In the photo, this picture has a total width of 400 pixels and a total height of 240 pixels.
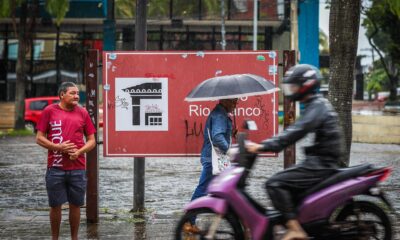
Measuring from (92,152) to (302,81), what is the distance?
12.8 ft

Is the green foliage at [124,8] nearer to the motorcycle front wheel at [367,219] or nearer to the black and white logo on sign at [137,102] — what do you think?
the black and white logo on sign at [137,102]

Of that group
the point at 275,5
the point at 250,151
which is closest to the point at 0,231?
the point at 250,151

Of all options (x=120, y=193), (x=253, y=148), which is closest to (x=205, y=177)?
(x=253, y=148)

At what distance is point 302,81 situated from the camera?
6.95 m

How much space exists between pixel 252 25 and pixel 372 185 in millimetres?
38361

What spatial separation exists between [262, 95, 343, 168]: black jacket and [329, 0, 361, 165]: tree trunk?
4036mm

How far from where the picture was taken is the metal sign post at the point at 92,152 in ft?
33.2

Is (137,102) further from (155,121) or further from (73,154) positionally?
(73,154)

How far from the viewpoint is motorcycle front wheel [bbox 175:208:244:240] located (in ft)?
22.9

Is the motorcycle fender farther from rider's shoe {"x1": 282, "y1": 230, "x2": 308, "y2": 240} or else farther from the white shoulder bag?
the white shoulder bag

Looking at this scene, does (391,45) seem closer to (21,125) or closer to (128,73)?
(21,125)

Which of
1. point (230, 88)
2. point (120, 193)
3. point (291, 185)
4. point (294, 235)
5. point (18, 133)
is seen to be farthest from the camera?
point (18, 133)

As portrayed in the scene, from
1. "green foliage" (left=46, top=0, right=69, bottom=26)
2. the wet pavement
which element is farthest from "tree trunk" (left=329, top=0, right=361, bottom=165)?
Result: "green foliage" (left=46, top=0, right=69, bottom=26)

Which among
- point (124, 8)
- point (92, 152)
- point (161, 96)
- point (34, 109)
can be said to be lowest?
point (34, 109)
